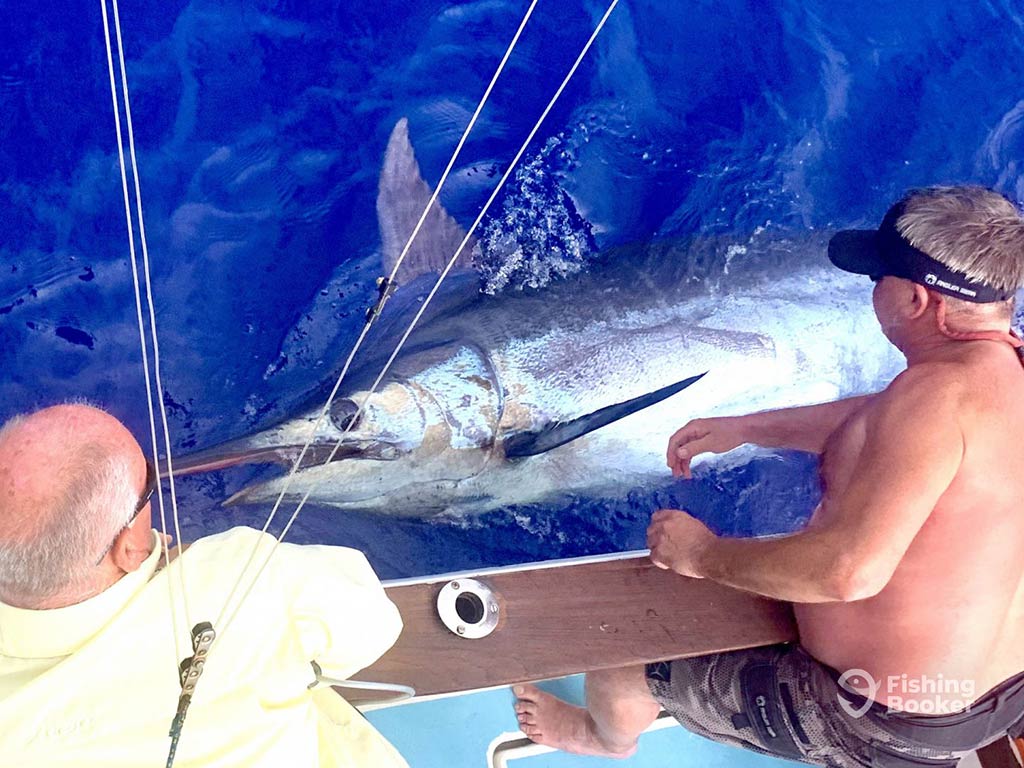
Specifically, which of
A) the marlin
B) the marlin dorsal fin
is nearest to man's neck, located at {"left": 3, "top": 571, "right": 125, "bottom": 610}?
the marlin

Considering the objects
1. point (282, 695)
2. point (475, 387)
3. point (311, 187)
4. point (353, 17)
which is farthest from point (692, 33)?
point (282, 695)

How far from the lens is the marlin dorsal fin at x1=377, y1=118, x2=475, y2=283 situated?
297cm

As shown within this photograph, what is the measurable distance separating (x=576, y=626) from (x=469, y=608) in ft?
0.77

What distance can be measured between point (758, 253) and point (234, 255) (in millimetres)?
1844

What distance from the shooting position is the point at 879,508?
160 centimetres

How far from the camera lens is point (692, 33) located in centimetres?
354

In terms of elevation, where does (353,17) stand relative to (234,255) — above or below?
above

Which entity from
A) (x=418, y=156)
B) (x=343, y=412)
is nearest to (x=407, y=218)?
(x=418, y=156)

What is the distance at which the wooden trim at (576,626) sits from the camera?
1.78 meters

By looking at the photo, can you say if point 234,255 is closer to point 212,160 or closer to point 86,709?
point 212,160

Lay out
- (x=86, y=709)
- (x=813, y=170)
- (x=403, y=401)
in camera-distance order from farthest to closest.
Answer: (x=813, y=170), (x=403, y=401), (x=86, y=709)

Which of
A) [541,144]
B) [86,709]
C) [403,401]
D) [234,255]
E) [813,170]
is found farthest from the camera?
[813,170]

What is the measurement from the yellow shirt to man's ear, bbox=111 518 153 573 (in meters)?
0.02

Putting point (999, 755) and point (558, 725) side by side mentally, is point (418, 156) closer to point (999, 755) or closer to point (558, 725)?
point (558, 725)
